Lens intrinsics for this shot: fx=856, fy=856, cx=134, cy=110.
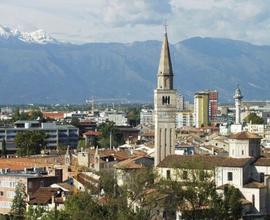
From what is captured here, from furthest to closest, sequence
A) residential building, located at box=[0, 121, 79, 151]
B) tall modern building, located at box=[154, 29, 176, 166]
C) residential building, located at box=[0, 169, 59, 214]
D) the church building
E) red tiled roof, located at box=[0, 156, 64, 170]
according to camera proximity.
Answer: residential building, located at box=[0, 121, 79, 151], red tiled roof, located at box=[0, 156, 64, 170], tall modern building, located at box=[154, 29, 176, 166], residential building, located at box=[0, 169, 59, 214], the church building

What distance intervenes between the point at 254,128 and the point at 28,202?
3347 inches

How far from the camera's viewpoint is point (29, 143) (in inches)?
4161

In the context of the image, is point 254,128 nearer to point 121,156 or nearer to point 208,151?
point 208,151

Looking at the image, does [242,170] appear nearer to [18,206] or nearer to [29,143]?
[18,206]

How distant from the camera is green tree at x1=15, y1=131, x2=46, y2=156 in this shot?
104m

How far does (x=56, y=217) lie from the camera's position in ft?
139

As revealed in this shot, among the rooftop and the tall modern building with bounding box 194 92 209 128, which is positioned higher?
the tall modern building with bounding box 194 92 209 128

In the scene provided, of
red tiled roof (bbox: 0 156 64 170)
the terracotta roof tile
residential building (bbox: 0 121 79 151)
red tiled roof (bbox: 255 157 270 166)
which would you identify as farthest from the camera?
residential building (bbox: 0 121 79 151)

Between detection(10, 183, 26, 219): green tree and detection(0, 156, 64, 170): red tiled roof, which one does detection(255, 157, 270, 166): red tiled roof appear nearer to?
detection(10, 183, 26, 219): green tree

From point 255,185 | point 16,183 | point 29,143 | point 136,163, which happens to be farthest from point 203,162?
point 29,143

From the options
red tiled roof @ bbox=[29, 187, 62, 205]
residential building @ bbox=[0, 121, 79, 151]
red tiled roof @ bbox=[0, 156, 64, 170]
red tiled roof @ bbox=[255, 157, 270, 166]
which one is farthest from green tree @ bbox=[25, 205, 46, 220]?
residential building @ bbox=[0, 121, 79, 151]

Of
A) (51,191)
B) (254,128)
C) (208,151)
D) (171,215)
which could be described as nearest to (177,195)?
(171,215)

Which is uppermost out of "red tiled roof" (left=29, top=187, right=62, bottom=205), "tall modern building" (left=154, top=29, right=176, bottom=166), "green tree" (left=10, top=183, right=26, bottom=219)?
"tall modern building" (left=154, top=29, right=176, bottom=166)

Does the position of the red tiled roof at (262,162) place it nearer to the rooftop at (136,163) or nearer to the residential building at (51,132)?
the rooftop at (136,163)
